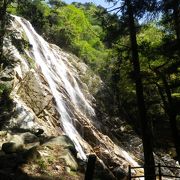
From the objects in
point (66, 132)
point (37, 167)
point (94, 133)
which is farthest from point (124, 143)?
point (37, 167)

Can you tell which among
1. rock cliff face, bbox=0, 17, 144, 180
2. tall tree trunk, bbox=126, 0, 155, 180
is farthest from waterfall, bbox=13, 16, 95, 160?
tall tree trunk, bbox=126, 0, 155, 180

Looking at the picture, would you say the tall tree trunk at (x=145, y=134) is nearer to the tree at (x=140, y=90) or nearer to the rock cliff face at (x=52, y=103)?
the tree at (x=140, y=90)

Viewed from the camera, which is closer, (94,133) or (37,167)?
(37,167)

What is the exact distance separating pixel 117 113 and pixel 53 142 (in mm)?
22227

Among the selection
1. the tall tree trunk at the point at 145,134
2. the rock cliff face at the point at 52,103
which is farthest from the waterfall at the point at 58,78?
the tall tree trunk at the point at 145,134

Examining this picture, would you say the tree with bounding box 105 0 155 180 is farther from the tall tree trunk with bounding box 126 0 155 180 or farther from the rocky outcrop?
the rocky outcrop

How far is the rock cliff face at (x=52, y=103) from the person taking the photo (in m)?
20.3

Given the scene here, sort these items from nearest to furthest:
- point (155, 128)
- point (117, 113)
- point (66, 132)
Result: point (66, 132) → point (117, 113) → point (155, 128)

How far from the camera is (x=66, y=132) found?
21.8 meters

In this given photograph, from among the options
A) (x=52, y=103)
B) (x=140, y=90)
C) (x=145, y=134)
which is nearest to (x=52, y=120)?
(x=52, y=103)

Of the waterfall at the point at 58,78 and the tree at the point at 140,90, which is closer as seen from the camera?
the tree at the point at 140,90

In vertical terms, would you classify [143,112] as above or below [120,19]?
below

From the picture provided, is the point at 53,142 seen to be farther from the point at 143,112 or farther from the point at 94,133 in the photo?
the point at 94,133

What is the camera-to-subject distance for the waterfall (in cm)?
2348
